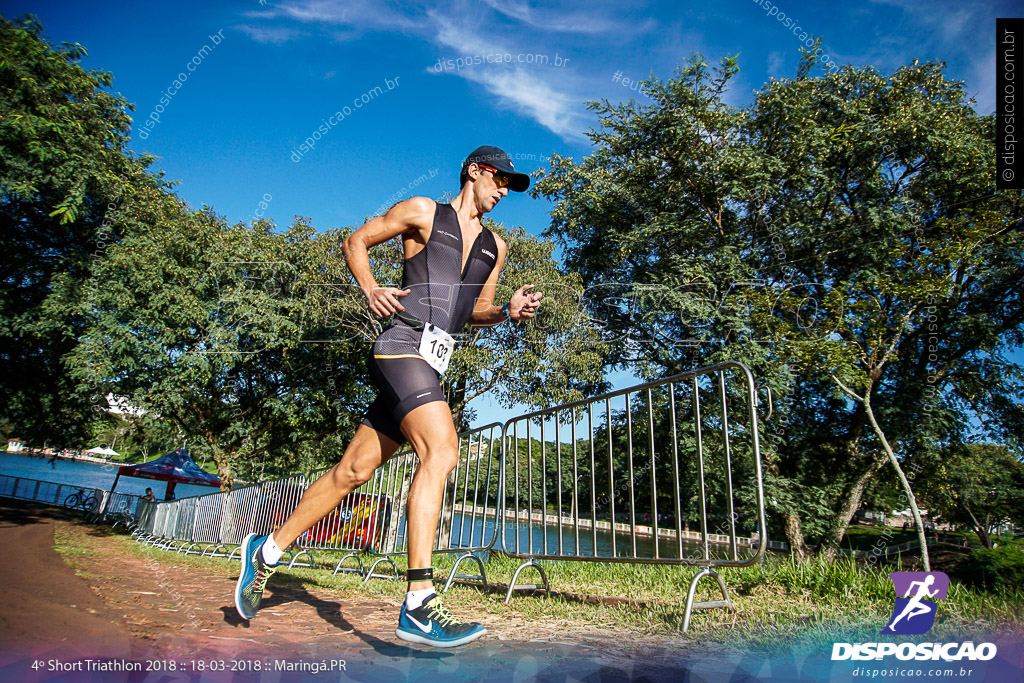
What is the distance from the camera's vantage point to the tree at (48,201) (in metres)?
10.9

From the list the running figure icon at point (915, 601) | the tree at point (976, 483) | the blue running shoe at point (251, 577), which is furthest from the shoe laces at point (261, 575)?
the tree at point (976, 483)

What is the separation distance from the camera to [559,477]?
13.0ft

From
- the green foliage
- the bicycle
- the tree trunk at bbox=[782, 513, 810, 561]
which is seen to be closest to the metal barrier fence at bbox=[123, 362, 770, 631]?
the tree trunk at bbox=[782, 513, 810, 561]

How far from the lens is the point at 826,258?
15.2 meters

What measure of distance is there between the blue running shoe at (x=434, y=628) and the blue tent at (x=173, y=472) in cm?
2313

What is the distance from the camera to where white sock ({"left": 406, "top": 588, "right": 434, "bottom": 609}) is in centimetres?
206

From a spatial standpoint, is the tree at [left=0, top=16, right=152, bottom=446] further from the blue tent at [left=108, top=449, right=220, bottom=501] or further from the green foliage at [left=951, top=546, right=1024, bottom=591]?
the green foliage at [left=951, top=546, right=1024, bottom=591]

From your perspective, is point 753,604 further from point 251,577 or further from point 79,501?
point 79,501

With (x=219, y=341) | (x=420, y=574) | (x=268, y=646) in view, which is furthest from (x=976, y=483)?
(x=219, y=341)

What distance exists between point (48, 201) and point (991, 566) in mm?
24385

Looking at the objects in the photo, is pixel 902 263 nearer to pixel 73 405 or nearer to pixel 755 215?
pixel 755 215

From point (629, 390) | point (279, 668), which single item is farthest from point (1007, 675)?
point (279, 668)

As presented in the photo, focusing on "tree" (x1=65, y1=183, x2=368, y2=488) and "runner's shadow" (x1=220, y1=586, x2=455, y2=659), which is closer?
"runner's shadow" (x1=220, y1=586, x2=455, y2=659)

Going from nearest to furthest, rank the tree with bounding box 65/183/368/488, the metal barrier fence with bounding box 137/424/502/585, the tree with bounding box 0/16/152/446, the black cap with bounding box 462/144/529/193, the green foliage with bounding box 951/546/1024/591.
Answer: the black cap with bounding box 462/144/529/193 → the metal barrier fence with bounding box 137/424/502/585 → the tree with bounding box 0/16/152/446 → the green foliage with bounding box 951/546/1024/591 → the tree with bounding box 65/183/368/488
